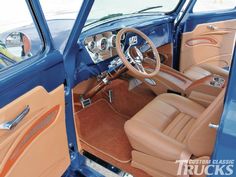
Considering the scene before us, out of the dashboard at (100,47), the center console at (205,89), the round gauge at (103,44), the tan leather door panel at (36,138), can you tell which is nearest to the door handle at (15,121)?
the tan leather door panel at (36,138)

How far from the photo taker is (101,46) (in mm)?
1901

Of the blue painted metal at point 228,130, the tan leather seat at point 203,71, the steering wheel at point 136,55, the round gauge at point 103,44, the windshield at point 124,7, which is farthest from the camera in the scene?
the tan leather seat at point 203,71

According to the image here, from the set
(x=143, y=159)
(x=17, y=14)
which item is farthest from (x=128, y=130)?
(x=17, y=14)

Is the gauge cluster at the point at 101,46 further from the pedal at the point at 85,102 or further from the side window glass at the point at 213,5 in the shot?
the side window glass at the point at 213,5

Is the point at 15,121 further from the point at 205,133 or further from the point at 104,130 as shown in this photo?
the point at 104,130

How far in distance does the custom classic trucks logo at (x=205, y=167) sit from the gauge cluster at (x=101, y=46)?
90 centimetres

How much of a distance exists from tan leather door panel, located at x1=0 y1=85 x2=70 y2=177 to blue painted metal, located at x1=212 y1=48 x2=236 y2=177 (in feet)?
2.44

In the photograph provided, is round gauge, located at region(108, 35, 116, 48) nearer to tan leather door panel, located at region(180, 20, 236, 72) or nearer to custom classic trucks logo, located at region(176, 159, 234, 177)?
custom classic trucks logo, located at region(176, 159, 234, 177)

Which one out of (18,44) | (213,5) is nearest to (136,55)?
(18,44)

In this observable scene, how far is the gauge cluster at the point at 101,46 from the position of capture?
5.96 ft

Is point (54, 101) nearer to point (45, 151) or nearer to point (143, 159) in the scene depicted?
point (45, 151)

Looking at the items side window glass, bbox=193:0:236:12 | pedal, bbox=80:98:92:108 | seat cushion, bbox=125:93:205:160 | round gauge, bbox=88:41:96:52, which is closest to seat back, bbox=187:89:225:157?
seat cushion, bbox=125:93:205:160

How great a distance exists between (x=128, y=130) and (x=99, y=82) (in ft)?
2.26

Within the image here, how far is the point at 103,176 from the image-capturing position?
66.2 inches
